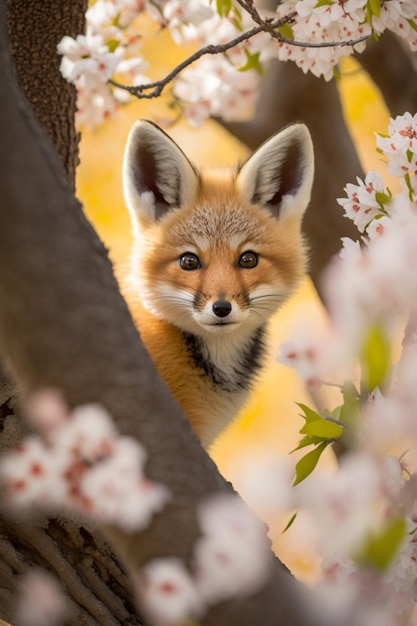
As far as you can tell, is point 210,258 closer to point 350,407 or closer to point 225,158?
point 350,407

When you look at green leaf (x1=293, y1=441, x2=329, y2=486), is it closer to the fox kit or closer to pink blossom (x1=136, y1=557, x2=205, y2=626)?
pink blossom (x1=136, y1=557, x2=205, y2=626)

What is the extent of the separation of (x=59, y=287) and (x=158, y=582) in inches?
19.4

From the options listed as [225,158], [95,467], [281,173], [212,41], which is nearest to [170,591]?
[95,467]

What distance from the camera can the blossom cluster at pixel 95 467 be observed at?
4.67 feet

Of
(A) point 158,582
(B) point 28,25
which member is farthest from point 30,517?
(B) point 28,25

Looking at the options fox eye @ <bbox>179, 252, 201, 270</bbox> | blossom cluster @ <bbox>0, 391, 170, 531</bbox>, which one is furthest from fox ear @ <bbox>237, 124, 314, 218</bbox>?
blossom cluster @ <bbox>0, 391, 170, 531</bbox>

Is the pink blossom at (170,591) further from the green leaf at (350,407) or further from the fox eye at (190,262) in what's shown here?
the fox eye at (190,262)

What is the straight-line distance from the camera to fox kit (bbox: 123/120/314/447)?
108 inches

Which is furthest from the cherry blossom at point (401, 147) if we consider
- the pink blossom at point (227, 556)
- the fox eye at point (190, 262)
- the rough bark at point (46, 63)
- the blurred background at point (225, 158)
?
the blurred background at point (225, 158)

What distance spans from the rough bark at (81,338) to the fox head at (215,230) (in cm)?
115

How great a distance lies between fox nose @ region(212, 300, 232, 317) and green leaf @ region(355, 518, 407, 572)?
56.1 inches

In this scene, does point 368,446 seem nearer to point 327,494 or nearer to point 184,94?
point 327,494

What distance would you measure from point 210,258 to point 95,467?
133 centimetres

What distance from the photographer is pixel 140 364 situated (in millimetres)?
1473
